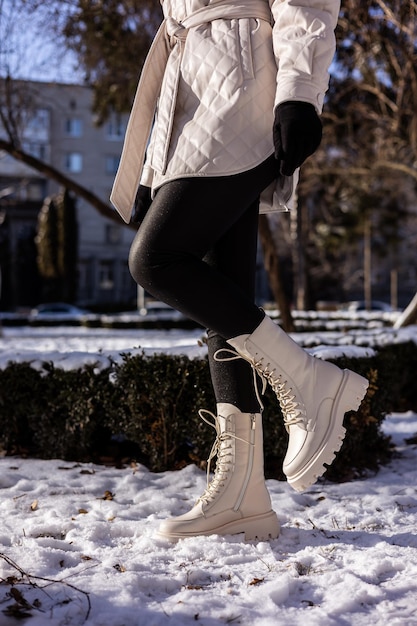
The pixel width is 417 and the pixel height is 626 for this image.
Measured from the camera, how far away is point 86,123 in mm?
42188

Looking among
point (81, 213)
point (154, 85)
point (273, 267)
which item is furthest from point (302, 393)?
point (81, 213)

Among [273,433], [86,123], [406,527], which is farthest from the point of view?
[86,123]

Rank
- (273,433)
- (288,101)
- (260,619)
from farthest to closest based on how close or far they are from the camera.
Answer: (273,433), (288,101), (260,619)

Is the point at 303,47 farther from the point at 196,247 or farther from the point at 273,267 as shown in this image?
the point at 273,267

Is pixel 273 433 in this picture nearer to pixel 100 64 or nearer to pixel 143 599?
pixel 143 599

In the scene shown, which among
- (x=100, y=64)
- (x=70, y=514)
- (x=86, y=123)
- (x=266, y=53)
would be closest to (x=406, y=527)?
(x=70, y=514)

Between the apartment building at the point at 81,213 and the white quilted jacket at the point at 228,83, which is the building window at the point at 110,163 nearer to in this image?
the apartment building at the point at 81,213

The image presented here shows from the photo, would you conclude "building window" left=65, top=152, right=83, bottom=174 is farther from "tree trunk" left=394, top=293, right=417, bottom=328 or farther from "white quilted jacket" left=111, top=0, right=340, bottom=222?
"white quilted jacket" left=111, top=0, right=340, bottom=222

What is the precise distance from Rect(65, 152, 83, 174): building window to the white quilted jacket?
42.1m

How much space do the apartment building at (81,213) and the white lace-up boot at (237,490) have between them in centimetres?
3592

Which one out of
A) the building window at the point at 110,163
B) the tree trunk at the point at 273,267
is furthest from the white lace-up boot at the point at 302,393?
the building window at the point at 110,163

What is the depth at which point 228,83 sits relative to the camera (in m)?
2.13

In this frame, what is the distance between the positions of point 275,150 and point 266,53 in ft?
1.29

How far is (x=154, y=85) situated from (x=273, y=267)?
501 cm
